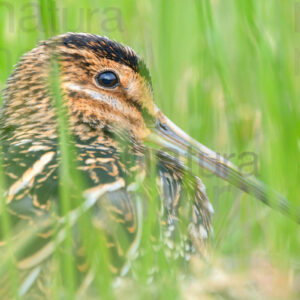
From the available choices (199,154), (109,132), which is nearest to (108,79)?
(109,132)

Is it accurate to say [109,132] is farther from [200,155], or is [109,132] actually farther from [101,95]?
[200,155]

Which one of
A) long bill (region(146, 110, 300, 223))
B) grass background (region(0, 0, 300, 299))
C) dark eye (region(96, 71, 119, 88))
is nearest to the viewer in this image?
grass background (region(0, 0, 300, 299))

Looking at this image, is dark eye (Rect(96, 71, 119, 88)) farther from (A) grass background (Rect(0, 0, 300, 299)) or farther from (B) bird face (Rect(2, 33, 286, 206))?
(A) grass background (Rect(0, 0, 300, 299))

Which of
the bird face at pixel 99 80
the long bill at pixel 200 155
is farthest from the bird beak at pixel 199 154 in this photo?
the bird face at pixel 99 80

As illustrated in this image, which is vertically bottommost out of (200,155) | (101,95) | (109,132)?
(200,155)

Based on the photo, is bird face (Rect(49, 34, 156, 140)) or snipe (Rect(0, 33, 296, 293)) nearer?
snipe (Rect(0, 33, 296, 293))

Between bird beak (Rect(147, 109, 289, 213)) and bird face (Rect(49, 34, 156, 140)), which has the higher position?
bird face (Rect(49, 34, 156, 140))

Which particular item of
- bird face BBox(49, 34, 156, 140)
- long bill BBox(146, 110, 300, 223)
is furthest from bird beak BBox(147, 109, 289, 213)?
bird face BBox(49, 34, 156, 140)

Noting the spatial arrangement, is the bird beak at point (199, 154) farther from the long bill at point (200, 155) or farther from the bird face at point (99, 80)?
the bird face at point (99, 80)
